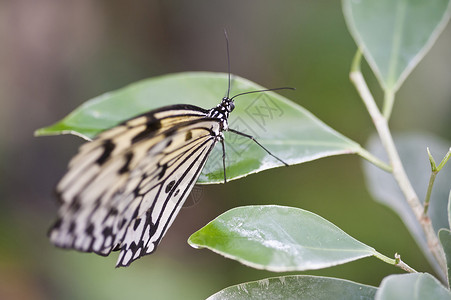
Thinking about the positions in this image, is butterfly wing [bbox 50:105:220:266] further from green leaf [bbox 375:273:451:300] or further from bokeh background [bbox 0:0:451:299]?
bokeh background [bbox 0:0:451:299]

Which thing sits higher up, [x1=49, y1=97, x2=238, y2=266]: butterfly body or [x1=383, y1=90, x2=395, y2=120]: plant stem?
[x1=383, y1=90, x2=395, y2=120]: plant stem

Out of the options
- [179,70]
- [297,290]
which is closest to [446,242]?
[297,290]

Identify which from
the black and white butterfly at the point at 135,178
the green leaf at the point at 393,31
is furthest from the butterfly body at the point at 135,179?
the green leaf at the point at 393,31

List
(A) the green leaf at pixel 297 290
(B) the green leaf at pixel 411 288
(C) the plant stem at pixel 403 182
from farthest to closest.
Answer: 1. (C) the plant stem at pixel 403 182
2. (A) the green leaf at pixel 297 290
3. (B) the green leaf at pixel 411 288

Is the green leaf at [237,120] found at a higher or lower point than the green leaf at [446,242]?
higher

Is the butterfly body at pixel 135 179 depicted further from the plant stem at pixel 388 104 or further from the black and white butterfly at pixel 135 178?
the plant stem at pixel 388 104

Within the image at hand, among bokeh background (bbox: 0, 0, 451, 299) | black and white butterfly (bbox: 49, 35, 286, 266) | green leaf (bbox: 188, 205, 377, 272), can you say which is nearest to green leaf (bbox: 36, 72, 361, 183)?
Answer: black and white butterfly (bbox: 49, 35, 286, 266)

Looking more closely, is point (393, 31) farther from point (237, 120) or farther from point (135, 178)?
point (135, 178)
